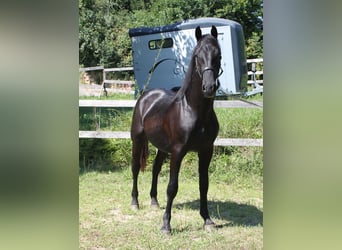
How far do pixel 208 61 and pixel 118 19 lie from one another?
57cm

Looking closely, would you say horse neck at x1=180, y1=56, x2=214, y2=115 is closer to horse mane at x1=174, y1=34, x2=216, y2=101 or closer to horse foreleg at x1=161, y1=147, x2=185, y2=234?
horse mane at x1=174, y1=34, x2=216, y2=101

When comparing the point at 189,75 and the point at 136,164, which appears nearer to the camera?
the point at 189,75

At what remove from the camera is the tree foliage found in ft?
6.64

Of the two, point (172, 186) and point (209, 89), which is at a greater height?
point (209, 89)

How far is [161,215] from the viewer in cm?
209

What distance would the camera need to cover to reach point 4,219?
2080 millimetres

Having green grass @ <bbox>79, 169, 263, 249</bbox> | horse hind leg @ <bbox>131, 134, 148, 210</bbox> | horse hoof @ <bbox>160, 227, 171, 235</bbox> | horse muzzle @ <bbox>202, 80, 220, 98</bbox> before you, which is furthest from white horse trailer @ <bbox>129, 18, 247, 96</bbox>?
horse hoof @ <bbox>160, 227, 171, 235</bbox>

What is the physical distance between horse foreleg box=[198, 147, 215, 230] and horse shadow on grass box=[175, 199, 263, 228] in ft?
0.11

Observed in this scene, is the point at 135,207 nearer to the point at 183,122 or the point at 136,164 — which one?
the point at 136,164

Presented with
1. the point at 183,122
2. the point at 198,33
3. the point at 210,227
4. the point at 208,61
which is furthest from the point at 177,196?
the point at 198,33

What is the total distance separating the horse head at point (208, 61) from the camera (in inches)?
72.7

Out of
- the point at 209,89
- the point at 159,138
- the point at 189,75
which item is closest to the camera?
the point at 209,89

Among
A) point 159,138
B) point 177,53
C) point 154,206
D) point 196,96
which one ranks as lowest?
point 154,206

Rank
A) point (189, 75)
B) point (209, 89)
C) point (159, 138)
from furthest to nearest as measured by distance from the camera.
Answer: point (159, 138), point (189, 75), point (209, 89)
